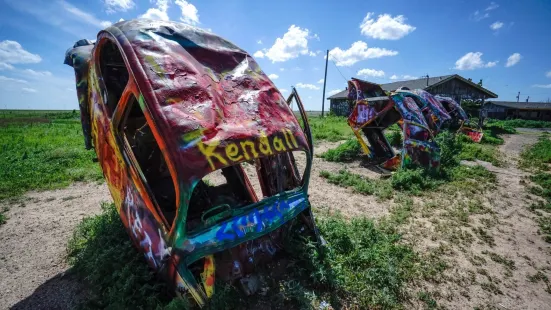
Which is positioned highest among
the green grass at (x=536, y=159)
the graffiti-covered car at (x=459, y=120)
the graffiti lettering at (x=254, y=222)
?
the graffiti-covered car at (x=459, y=120)

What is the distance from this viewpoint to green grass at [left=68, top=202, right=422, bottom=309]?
296 cm

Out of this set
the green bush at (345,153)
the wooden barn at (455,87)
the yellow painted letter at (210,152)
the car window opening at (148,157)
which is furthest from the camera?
the wooden barn at (455,87)

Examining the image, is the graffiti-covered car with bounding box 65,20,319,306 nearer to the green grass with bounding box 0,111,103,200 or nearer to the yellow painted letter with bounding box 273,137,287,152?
the yellow painted letter with bounding box 273,137,287,152

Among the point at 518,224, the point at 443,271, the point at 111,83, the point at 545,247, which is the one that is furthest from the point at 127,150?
the point at 518,224

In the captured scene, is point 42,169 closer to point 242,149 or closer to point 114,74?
point 114,74

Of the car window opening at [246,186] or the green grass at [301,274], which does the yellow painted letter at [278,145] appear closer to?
the car window opening at [246,186]

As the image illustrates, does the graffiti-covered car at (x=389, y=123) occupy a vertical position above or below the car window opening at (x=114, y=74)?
below

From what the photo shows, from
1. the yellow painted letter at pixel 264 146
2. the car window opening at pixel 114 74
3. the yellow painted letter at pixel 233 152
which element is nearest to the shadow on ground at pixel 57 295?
the car window opening at pixel 114 74

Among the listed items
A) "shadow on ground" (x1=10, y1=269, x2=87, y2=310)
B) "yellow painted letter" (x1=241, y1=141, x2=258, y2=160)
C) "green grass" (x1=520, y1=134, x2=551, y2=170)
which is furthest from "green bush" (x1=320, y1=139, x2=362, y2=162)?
"shadow on ground" (x1=10, y1=269, x2=87, y2=310)

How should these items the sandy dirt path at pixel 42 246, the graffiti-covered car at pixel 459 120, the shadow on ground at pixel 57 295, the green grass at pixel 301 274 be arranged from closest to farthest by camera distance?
1. the green grass at pixel 301 274
2. the shadow on ground at pixel 57 295
3. the sandy dirt path at pixel 42 246
4. the graffiti-covered car at pixel 459 120

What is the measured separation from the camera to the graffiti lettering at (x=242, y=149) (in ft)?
7.34

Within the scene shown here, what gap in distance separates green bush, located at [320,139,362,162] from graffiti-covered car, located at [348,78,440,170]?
0.57 meters

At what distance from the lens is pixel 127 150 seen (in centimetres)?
286

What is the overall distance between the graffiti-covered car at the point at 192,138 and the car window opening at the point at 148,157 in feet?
2.20
